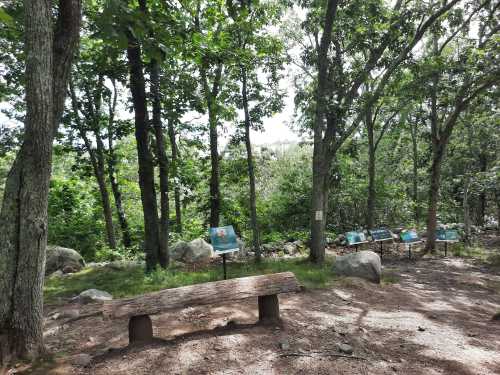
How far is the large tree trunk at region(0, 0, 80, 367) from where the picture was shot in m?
3.23

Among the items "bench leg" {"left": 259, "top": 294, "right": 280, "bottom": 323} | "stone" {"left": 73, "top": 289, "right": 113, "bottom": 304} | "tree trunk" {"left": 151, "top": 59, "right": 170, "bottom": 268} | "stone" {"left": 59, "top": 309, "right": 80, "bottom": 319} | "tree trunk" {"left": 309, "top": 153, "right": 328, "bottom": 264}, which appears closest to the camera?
"bench leg" {"left": 259, "top": 294, "right": 280, "bottom": 323}

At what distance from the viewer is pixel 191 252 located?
11.4 meters

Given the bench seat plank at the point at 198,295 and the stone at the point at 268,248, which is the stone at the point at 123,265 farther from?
the bench seat plank at the point at 198,295

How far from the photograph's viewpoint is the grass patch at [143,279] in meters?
6.86

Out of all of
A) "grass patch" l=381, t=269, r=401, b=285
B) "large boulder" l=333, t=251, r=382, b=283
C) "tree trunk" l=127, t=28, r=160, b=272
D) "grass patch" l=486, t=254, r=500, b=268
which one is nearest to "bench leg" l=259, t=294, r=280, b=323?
"large boulder" l=333, t=251, r=382, b=283

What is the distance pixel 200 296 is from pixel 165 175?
557cm

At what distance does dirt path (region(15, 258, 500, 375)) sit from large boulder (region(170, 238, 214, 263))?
5911mm

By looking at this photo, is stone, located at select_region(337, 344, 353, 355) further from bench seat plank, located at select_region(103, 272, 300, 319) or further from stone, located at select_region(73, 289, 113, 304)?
stone, located at select_region(73, 289, 113, 304)

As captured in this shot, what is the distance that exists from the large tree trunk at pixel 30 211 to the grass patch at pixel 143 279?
3150 millimetres

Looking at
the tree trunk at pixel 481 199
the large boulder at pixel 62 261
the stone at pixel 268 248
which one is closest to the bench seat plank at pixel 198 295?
the large boulder at pixel 62 261

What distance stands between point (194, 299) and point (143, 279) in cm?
415

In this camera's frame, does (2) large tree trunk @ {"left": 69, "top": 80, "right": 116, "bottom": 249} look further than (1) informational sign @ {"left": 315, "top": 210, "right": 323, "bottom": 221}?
Yes

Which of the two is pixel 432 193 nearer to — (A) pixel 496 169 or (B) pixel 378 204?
(A) pixel 496 169

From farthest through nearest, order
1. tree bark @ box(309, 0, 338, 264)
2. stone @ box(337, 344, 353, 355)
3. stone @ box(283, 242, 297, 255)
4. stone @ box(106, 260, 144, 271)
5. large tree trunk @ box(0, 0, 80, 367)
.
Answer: stone @ box(283, 242, 297, 255) → stone @ box(106, 260, 144, 271) → tree bark @ box(309, 0, 338, 264) → stone @ box(337, 344, 353, 355) → large tree trunk @ box(0, 0, 80, 367)
